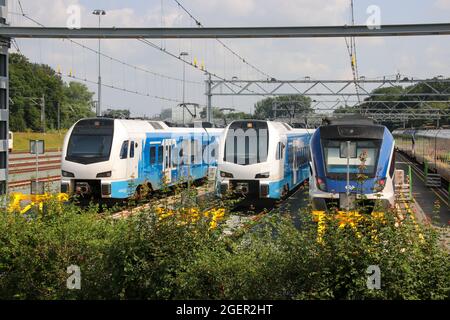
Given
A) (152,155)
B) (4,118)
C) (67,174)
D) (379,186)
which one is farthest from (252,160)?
(379,186)

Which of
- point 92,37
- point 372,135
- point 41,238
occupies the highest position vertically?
point 92,37

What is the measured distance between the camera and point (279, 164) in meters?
20.2

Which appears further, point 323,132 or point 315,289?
point 323,132

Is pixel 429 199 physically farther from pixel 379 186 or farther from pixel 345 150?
pixel 379 186

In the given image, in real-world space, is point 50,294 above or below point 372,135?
below

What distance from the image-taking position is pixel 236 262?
24.1 feet

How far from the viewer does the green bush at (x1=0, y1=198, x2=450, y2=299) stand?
6.65m

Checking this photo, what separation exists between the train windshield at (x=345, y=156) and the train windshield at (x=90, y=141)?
729 centimetres

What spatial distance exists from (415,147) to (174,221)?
44086 millimetres

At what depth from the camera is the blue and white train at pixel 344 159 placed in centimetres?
1479

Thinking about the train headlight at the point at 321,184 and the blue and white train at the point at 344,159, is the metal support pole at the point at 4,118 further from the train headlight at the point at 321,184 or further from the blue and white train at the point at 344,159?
the train headlight at the point at 321,184
